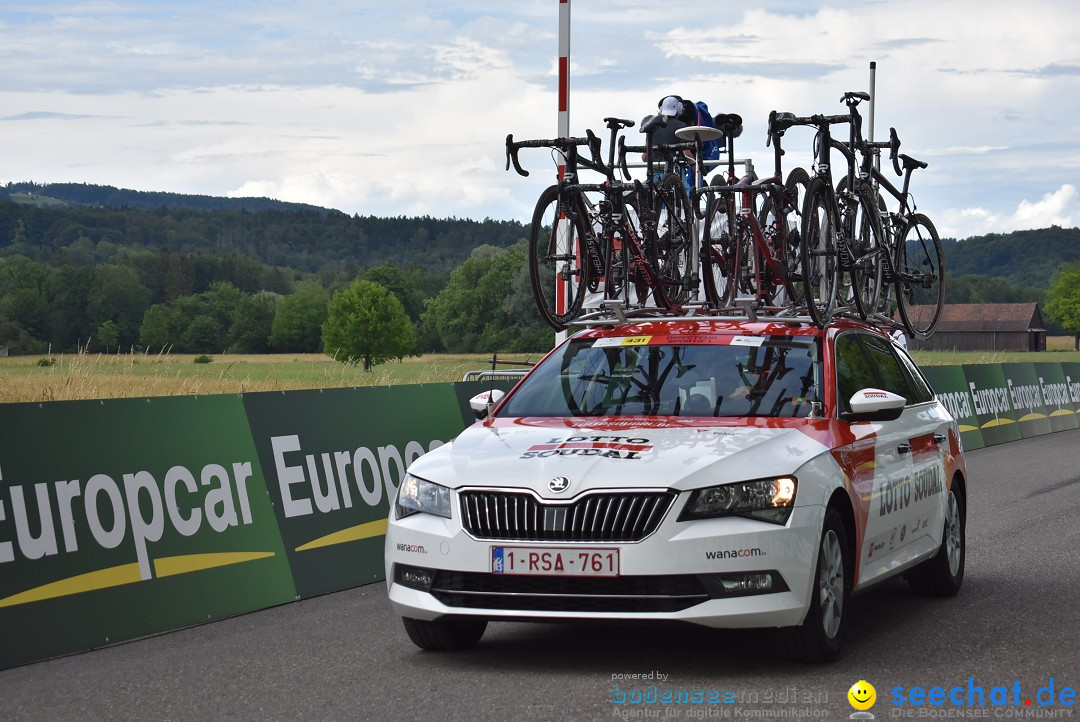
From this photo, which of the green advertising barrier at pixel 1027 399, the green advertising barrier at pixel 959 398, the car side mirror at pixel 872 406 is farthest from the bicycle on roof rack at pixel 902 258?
the green advertising barrier at pixel 1027 399

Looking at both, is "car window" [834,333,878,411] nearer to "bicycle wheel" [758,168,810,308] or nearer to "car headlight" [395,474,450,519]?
"bicycle wheel" [758,168,810,308]

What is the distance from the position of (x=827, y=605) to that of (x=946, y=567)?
2.49 m

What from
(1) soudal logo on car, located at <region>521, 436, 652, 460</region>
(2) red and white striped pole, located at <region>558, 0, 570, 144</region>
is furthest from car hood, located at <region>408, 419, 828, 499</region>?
(2) red and white striped pole, located at <region>558, 0, 570, 144</region>

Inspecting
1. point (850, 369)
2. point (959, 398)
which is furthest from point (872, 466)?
point (959, 398)

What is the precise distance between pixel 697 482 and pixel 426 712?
148cm

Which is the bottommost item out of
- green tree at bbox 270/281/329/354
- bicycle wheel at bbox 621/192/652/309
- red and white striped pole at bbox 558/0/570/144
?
green tree at bbox 270/281/329/354

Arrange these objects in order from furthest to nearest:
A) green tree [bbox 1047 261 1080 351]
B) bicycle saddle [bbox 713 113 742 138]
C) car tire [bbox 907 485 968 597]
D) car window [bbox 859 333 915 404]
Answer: green tree [bbox 1047 261 1080 351] → bicycle saddle [bbox 713 113 742 138] → car tire [bbox 907 485 968 597] → car window [bbox 859 333 915 404]

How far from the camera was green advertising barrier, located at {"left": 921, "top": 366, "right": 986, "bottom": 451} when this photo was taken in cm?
2323

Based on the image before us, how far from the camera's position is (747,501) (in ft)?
20.8

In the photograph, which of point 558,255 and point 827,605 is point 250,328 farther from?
point 827,605

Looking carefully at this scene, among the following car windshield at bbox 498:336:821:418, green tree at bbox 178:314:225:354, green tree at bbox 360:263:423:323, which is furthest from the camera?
green tree at bbox 360:263:423:323

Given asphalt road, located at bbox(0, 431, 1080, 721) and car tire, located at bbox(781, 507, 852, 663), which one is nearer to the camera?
asphalt road, located at bbox(0, 431, 1080, 721)

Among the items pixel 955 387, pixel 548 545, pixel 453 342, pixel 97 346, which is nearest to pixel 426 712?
pixel 548 545

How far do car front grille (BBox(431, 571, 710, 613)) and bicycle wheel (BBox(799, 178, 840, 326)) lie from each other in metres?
3.61
